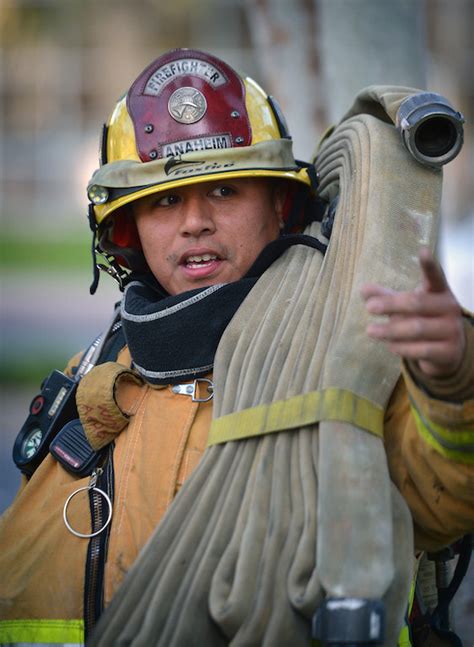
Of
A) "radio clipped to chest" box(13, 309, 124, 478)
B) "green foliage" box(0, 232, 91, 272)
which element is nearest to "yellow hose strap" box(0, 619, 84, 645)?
"radio clipped to chest" box(13, 309, 124, 478)

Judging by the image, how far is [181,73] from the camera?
3102 millimetres

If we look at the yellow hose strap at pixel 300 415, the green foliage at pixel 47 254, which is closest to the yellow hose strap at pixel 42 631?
the yellow hose strap at pixel 300 415

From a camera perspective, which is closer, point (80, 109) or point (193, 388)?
point (193, 388)

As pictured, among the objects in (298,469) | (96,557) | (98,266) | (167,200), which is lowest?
(96,557)

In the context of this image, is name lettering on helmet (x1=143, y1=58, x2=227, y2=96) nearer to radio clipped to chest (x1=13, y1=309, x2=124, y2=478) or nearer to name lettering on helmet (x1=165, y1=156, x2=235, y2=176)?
name lettering on helmet (x1=165, y1=156, x2=235, y2=176)

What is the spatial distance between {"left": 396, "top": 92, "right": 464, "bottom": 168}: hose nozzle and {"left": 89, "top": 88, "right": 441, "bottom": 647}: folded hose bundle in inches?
2.0

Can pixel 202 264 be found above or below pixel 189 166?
below

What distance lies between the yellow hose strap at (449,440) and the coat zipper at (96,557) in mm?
986

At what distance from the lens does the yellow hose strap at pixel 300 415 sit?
2.37 meters

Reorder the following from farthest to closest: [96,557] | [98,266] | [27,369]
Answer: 1. [27,369]
2. [98,266]
3. [96,557]

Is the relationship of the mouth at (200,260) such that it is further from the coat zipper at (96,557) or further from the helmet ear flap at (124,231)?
the coat zipper at (96,557)

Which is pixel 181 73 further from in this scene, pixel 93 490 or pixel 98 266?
pixel 93 490

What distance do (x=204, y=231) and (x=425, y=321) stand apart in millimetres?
1158

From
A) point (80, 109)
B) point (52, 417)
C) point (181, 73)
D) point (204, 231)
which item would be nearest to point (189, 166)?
point (204, 231)
